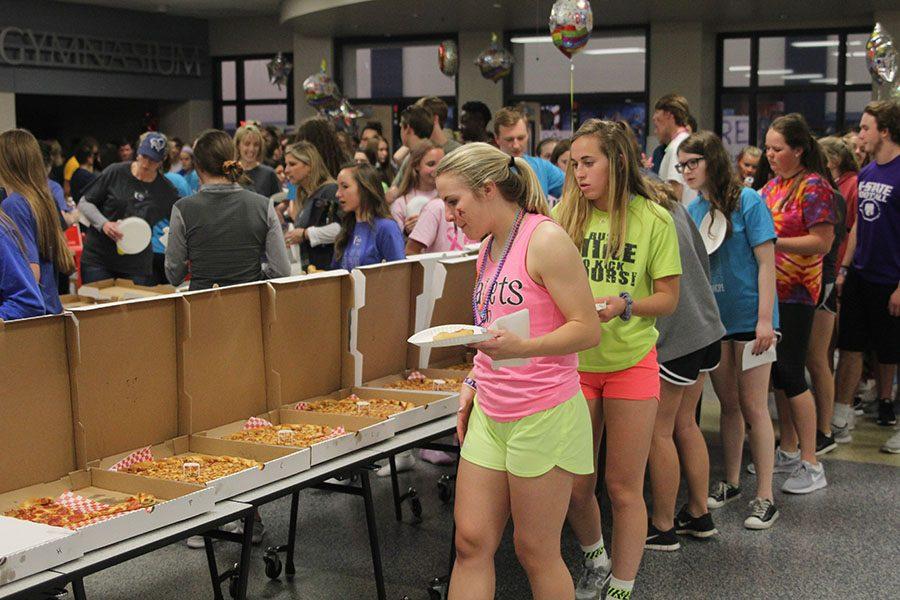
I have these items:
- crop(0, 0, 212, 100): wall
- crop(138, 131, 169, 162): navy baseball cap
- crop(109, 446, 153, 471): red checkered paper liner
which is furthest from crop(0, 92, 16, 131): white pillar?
crop(109, 446, 153, 471): red checkered paper liner

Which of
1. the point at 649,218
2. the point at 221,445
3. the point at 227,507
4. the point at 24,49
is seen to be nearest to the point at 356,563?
the point at 221,445

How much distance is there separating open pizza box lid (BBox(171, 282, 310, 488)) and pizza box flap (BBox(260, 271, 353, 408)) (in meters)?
0.04

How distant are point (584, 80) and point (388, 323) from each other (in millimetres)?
12264

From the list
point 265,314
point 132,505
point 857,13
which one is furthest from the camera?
point 857,13

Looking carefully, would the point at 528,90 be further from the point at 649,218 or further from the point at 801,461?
the point at 649,218

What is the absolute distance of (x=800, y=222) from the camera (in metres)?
4.53

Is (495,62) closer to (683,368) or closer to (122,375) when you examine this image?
(683,368)

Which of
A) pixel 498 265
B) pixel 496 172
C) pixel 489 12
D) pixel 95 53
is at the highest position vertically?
pixel 489 12

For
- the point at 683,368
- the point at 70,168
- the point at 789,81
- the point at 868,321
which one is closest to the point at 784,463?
the point at 868,321

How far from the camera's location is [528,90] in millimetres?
15891

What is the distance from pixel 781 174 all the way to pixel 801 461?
131 cm

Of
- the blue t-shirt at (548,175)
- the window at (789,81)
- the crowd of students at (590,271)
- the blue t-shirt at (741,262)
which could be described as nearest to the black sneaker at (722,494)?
the crowd of students at (590,271)

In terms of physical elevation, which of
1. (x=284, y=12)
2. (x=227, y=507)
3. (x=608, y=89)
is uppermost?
(x=284, y=12)

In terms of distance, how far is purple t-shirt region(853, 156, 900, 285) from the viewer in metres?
5.37
